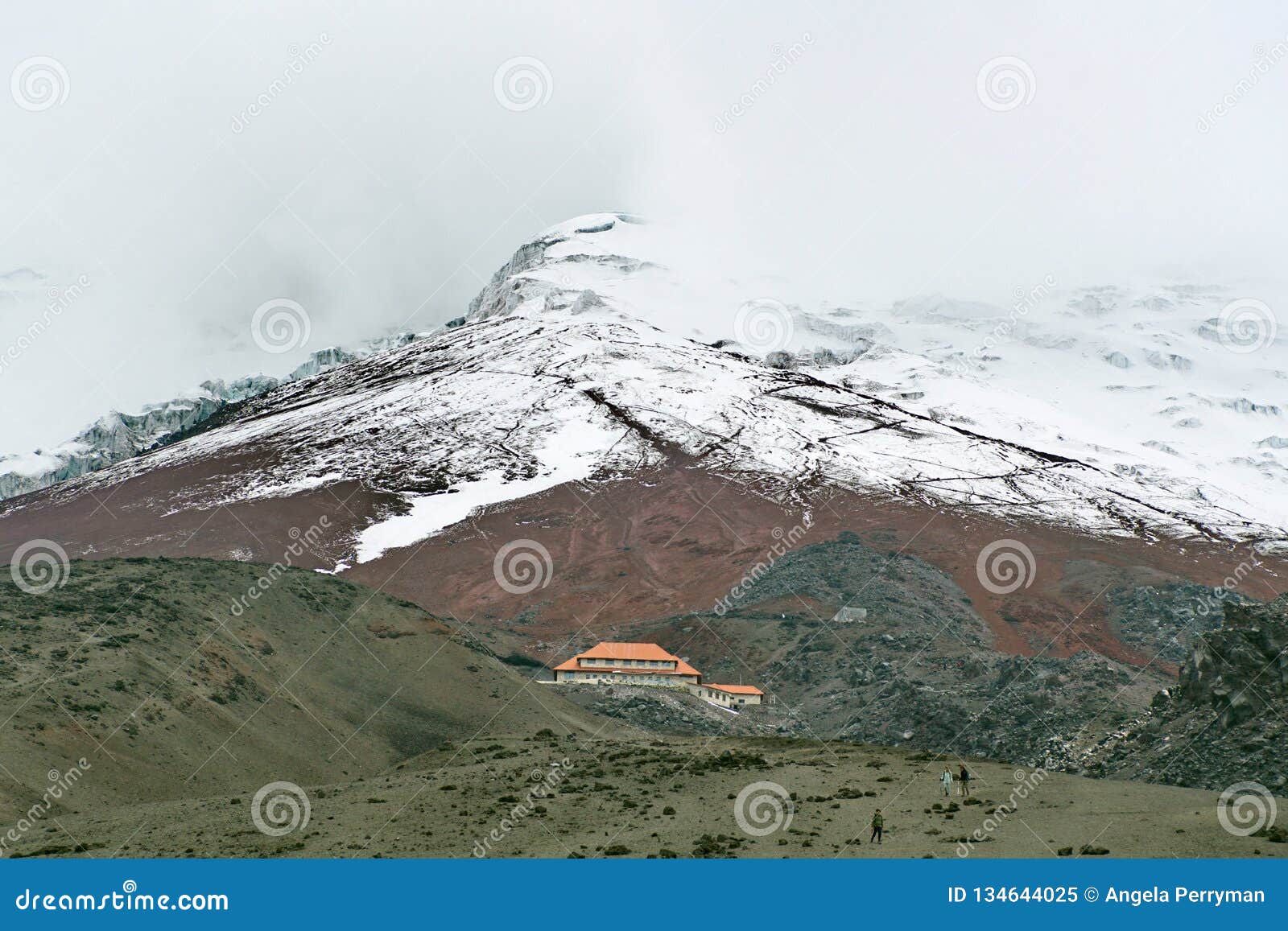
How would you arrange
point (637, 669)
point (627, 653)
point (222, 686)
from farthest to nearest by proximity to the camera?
1. point (627, 653)
2. point (637, 669)
3. point (222, 686)

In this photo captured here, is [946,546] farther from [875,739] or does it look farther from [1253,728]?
[1253,728]

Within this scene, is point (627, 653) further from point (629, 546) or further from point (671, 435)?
point (671, 435)

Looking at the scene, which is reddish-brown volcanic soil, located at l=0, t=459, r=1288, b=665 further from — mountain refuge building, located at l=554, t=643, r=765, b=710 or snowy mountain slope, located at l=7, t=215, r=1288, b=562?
mountain refuge building, located at l=554, t=643, r=765, b=710

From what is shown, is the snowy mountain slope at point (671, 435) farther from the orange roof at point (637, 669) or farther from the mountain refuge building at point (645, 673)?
the orange roof at point (637, 669)

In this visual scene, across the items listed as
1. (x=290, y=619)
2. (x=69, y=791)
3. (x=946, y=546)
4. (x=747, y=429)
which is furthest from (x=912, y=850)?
(x=747, y=429)

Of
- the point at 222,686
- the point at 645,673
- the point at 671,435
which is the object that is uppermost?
the point at 671,435

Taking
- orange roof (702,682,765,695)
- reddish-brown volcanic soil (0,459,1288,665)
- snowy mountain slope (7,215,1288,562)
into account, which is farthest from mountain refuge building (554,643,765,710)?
snowy mountain slope (7,215,1288,562)

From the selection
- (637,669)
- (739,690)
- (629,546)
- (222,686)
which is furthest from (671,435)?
(222,686)
